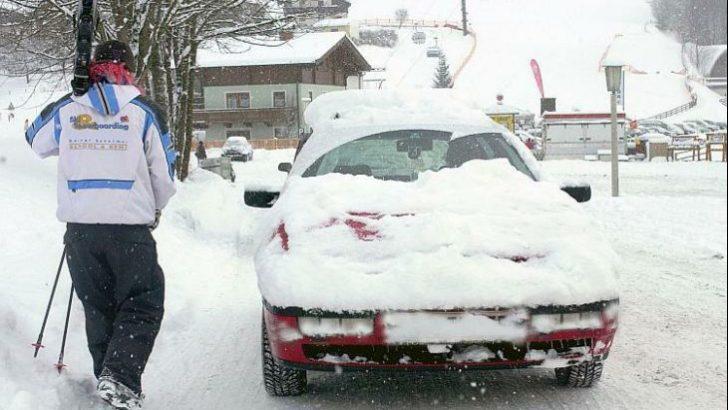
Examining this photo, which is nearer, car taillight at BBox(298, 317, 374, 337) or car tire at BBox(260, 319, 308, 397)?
car taillight at BBox(298, 317, 374, 337)

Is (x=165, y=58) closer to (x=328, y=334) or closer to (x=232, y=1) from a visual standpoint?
(x=232, y=1)

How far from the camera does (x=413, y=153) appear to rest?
515 centimetres

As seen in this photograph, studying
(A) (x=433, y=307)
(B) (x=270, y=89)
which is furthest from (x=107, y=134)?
(B) (x=270, y=89)

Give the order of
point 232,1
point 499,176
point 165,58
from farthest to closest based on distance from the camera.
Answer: point 165,58, point 232,1, point 499,176

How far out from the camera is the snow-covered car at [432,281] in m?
3.23

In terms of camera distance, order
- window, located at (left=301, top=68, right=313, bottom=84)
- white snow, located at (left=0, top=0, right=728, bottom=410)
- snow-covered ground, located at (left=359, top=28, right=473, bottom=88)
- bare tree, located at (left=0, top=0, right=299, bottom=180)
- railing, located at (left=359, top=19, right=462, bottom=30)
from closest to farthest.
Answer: white snow, located at (left=0, top=0, right=728, bottom=410), railing, located at (left=359, top=19, right=462, bottom=30), bare tree, located at (left=0, top=0, right=299, bottom=180), snow-covered ground, located at (left=359, top=28, right=473, bottom=88), window, located at (left=301, top=68, right=313, bottom=84)

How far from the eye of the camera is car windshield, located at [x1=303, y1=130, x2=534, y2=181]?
4980 millimetres

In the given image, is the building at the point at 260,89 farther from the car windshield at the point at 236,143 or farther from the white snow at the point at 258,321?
the white snow at the point at 258,321

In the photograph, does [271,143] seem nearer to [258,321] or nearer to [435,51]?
[435,51]

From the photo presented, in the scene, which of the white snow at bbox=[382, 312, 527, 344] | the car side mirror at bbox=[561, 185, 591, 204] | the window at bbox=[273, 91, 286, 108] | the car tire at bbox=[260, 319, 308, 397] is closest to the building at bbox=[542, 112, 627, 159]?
the window at bbox=[273, 91, 286, 108]

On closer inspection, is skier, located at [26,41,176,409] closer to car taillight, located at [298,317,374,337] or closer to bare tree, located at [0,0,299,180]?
car taillight, located at [298,317,374,337]

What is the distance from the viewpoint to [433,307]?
320 cm

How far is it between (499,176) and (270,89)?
53.0m

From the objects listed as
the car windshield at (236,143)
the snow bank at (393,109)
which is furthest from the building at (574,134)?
the snow bank at (393,109)
